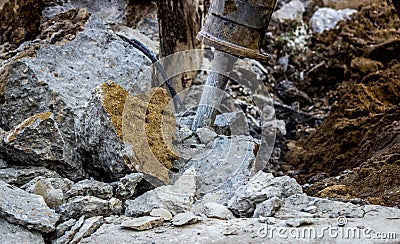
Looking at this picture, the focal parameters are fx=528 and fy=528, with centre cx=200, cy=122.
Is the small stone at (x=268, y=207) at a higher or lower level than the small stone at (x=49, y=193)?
higher

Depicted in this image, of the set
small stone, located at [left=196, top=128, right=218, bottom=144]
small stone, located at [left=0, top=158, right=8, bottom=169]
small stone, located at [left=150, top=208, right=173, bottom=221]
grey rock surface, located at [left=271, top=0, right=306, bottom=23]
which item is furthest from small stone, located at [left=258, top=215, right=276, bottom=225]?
grey rock surface, located at [left=271, top=0, right=306, bottom=23]

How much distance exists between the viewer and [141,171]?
2.29 metres

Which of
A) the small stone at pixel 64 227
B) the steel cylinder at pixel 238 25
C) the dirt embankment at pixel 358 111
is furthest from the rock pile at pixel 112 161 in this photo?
the steel cylinder at pixel 238 25

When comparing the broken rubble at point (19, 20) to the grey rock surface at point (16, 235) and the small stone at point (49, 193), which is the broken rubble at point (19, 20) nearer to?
the small stone at point (49, 193)

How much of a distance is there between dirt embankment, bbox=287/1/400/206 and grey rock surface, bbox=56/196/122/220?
0.95 m

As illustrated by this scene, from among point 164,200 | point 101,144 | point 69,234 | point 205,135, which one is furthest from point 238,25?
point 69,234

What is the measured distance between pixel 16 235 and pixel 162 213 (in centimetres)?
52

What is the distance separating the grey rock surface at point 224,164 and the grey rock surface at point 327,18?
3.31 m

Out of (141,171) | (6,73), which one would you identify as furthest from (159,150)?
(6,73)

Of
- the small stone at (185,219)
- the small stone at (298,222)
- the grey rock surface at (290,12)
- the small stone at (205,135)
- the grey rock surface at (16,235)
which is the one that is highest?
the grey rock surface at (290,12)

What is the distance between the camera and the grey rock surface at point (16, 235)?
1.80 metres

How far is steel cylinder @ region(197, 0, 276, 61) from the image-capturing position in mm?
2617

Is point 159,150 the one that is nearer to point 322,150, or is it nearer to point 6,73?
point 6,73

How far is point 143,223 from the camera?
1.88 m
